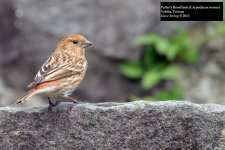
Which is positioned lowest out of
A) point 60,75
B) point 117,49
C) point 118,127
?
point 118,127

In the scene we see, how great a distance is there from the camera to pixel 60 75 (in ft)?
18.7

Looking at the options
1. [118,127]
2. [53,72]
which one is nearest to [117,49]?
[53,72]

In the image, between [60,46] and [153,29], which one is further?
[153,29]

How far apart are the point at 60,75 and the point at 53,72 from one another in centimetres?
7

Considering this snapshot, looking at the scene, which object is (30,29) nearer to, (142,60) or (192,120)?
(142,60)

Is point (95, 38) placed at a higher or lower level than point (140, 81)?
higher

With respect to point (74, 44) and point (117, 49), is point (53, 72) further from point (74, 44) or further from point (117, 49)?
point (117, 49)

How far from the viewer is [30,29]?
8.31 metres

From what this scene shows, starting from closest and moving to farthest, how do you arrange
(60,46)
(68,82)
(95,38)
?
(68,82) < (60,46) < (95,38)

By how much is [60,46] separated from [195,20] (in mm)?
2491

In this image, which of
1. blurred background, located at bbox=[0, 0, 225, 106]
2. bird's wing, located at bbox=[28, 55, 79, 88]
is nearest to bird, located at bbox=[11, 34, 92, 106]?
bird's wing, located at bbox=[28, 55, 79, 88]

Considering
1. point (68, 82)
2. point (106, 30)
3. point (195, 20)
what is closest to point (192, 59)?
point (195, 20)

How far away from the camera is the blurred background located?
823cm

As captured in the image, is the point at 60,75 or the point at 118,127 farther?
the point at 60,75
